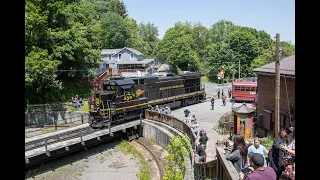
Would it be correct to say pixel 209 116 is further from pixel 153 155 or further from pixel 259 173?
pixel 259 173

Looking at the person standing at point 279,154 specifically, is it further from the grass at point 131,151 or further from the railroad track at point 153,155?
the grass at point 131,151

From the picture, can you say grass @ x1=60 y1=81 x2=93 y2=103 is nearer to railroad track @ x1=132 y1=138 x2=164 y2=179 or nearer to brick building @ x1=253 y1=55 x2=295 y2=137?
railroad track @ x1=132 y1=138 x2=164 y2=179

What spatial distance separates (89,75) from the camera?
139 ft

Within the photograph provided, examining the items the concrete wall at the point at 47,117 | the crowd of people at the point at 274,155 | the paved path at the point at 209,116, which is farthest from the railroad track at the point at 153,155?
the crowd of people at the point at 274,155

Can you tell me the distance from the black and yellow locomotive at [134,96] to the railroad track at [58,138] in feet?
3.02

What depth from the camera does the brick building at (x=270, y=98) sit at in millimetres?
17109

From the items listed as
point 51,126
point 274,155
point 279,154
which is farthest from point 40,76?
point 279,154

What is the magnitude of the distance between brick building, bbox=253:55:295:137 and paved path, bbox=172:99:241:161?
264cm

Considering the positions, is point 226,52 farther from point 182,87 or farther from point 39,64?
point 39,64

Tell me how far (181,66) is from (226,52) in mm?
11483

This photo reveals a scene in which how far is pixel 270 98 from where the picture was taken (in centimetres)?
2009

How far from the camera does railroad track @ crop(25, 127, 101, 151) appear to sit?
19.7 m
